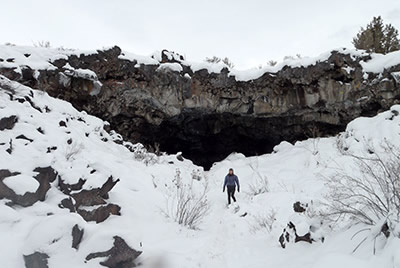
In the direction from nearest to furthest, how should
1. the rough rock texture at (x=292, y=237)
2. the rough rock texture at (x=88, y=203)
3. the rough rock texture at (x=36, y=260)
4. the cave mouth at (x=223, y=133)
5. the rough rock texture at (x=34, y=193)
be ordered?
the rough rock texture at (x=36, y=260) → the rough rock texture at (x=34, y=193) → the rough rock texture at (x=292, y=237) → the rough rock texture at (x=88, y=203) → the cave mouth at (x=223, y=133)

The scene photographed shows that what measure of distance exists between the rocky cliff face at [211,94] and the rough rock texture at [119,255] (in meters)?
10.1

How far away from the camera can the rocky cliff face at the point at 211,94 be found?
509 inches

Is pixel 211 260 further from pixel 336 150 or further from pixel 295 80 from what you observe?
pixel 295 80

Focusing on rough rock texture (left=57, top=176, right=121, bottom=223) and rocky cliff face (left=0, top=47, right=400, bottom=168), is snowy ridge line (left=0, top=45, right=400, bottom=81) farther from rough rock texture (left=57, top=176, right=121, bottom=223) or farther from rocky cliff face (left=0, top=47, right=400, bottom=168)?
rough rock texture (left=57, top=176, right=121, bottom=223)

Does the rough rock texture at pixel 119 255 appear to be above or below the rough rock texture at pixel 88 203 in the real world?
below

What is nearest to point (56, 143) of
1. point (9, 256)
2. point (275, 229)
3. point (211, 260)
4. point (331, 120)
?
point (9, 256)

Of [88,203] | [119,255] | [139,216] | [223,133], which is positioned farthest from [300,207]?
[223,133]

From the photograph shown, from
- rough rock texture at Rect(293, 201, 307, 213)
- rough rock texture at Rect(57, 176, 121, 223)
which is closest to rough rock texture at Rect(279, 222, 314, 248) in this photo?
rough rock texture at Rect(293, 201, 307, 213)

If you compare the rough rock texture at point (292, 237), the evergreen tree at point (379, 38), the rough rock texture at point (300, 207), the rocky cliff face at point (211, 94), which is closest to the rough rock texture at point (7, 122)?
the rocky cliff face at point (211, 94)

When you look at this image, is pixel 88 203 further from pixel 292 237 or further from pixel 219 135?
pixel 219 135

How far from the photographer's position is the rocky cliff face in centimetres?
1293

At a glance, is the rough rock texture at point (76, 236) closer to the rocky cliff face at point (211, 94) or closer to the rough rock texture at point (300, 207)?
the rough rock texture at point (300, 207)

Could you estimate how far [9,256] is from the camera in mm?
3109

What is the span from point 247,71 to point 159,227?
37.8 feet
